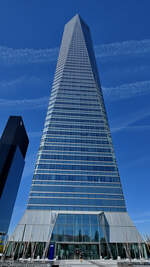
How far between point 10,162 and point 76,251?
85176 millimetres

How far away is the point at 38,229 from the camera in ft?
168

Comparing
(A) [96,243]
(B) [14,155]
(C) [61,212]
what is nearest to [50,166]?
(C) [61,212]

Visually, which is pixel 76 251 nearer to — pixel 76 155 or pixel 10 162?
pixel 76 155

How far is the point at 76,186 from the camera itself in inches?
2557

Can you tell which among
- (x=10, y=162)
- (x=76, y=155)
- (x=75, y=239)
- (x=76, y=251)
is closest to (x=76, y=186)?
(x=76, y=155)

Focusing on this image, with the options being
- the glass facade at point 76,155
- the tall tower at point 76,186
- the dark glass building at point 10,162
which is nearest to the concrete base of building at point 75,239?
the tall tower at point 76,186

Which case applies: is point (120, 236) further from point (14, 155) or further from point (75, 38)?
point (75, 38)

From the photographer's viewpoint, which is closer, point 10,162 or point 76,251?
point 76,251

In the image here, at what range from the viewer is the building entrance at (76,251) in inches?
1902

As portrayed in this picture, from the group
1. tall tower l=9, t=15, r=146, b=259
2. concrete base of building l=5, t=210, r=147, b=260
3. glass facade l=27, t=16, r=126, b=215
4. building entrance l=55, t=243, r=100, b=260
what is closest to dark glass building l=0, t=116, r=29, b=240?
glass facade l=27, t=16, r=126, b=215

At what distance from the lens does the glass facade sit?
61312 mm

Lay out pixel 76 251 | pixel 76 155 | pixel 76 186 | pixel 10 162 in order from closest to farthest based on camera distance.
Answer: pixel 76 251 → pixel 76 186 → pixel 76 155 → pixel 10 162

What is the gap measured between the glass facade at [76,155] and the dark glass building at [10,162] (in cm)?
4834

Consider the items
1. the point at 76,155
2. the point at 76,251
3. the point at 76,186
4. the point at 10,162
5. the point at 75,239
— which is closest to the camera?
the point at 76,251
